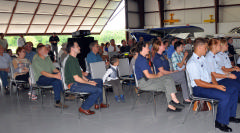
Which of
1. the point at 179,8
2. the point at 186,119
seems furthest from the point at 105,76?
the point at 179,8

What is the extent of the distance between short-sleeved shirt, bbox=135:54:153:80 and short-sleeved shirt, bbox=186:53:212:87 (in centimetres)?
81

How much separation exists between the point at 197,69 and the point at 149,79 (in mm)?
985

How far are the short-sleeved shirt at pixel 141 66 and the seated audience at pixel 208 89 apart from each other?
0.82 metres

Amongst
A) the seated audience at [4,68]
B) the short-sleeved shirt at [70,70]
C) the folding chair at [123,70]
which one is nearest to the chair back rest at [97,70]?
the folding chair at [123,70]

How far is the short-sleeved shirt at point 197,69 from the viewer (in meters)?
3.11

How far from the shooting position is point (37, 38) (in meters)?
17.6

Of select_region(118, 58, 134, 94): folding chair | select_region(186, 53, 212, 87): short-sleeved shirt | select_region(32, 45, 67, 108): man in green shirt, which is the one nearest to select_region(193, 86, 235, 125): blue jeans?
select_region(186, 53, 212, 87): short-sleeved shirt

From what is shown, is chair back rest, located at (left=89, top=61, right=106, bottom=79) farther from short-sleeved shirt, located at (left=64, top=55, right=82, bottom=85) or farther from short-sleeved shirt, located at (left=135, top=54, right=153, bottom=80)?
short-sleeved shirt, located at (left=135, top=54, right=153, bottom=80)

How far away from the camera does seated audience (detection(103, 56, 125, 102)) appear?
459 centimetres

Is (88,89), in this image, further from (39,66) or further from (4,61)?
(4,61)

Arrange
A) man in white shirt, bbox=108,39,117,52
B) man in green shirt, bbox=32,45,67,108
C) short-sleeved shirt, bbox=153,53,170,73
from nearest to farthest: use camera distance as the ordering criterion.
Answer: short-sleeved shirt, bbox=153,53,170,73, man in green shirt, bbox=32,45,67,108, man in white shirt, bbox=108,39,117,52

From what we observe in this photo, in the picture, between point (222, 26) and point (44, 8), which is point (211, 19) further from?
point (44, 8)

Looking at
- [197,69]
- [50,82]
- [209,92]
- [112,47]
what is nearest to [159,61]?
[197,69]

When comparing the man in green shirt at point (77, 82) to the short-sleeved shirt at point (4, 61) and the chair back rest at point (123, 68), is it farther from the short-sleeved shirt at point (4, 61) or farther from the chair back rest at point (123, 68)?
the short-sleeved shirt at point (4, 61)
